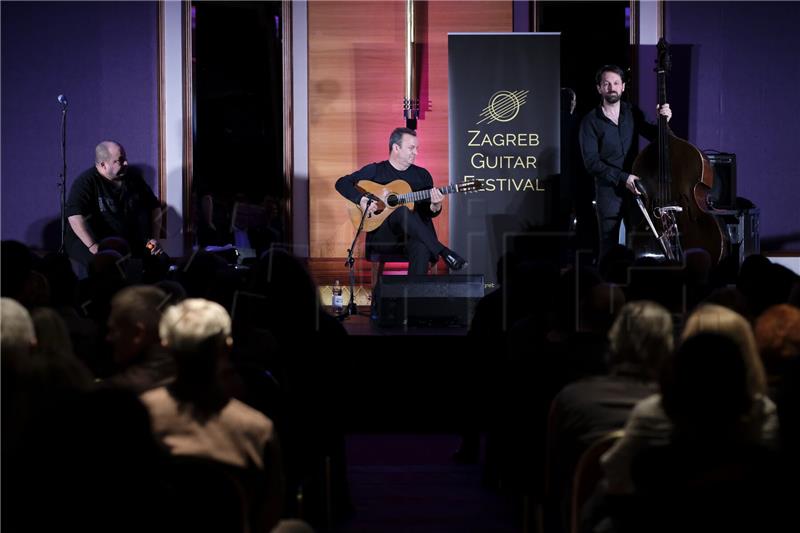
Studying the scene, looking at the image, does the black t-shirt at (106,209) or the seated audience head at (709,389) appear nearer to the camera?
the seated audience head at (709,389)

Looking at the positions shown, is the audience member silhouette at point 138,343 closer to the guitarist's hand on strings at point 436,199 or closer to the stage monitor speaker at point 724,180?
the guitarist's hand on strings at point 436,199

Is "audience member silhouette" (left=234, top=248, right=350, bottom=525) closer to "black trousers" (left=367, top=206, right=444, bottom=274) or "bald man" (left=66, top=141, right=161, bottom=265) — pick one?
"black trousers" (left=367, top=206, right=444, bottom=274)

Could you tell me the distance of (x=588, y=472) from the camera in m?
2.15

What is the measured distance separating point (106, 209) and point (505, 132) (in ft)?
9.68

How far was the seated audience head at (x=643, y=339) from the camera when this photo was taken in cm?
228

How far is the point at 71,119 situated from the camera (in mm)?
7797

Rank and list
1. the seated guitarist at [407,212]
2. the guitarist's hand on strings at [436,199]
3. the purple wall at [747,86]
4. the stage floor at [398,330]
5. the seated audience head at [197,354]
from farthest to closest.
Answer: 1. the purple wall at [747,86]
2. the guitarist's hand on strings at [436,199]
3. the seated guitarist at [407,212]
4. the stage floor at [398,330]
5. the seated audience head at [197,354]

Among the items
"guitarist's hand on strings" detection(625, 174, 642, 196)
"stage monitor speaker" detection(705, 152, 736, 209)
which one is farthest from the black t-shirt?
"stage monitor speaker" detection(705, 152, 736, 209)

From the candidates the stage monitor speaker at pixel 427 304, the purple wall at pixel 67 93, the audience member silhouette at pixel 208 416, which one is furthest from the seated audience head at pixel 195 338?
the purple wall at pixel 67 93

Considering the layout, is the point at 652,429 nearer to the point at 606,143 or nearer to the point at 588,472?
the point at 588,472

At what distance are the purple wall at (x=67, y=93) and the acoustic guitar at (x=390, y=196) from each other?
6.65 ft

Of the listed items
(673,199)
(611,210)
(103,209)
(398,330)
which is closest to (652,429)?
(398,330)

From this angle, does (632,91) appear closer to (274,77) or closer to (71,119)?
(274,77)

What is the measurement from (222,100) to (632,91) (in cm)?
332
